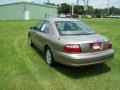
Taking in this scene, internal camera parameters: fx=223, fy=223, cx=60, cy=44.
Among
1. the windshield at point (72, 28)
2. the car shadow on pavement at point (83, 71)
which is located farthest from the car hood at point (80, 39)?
the car shadow on pavement at point (83, 71)

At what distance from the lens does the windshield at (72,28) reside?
683 centimetres

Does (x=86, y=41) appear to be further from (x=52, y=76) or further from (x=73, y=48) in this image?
(x=52, y=76)

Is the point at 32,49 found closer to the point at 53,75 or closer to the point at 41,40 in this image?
the point at 41,40

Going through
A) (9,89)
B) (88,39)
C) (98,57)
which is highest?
(88,39)

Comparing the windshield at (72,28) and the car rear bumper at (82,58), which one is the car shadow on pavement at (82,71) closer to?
the car rear bumper at (82,58)

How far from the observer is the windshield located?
6.83m

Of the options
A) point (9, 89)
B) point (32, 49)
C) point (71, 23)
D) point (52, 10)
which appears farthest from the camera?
point (52, 10)

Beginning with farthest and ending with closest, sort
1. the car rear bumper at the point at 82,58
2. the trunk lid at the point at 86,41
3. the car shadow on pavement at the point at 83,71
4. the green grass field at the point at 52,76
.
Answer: the car shadow on pavement at the point at 83,71
the trunk lid at the point at 86,41
the car rear bumper at the point at 82,58
the green grass field at the point at 52,76

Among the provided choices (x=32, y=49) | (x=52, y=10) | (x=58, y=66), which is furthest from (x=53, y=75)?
(x=52, y=10)

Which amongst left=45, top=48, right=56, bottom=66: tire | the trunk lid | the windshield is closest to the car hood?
the trunk lid

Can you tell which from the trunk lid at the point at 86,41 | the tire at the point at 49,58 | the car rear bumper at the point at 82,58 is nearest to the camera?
the car rear bumper at the point at 82,58

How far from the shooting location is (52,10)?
60312 mm

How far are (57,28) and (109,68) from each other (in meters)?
2.03

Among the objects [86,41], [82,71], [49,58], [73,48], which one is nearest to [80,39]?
[86,41]
